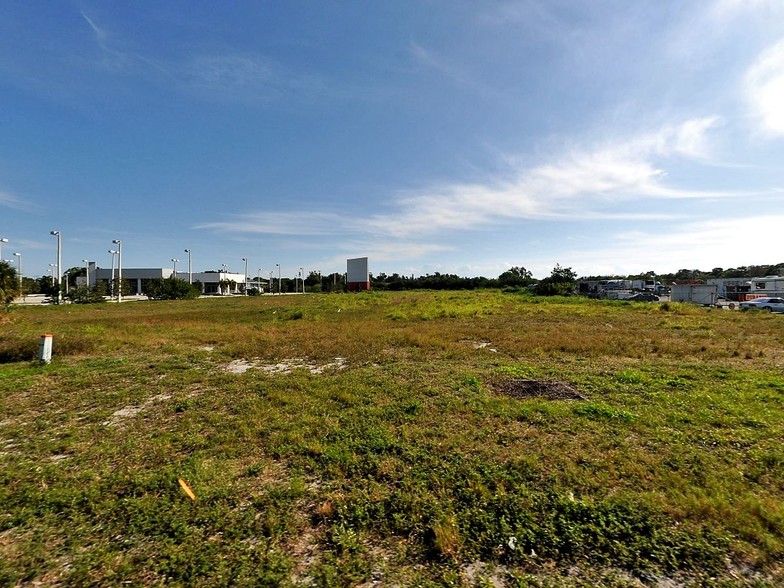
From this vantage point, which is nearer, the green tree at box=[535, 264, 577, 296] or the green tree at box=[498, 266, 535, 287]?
the green tree at box=[535, 264, 577, 296]

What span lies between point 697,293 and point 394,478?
167 ft

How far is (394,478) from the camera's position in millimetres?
4309

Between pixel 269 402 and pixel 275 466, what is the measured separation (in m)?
2.73

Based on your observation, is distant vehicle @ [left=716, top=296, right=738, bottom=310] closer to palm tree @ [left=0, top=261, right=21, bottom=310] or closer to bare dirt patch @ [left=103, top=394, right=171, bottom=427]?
bare dirt patch @ [left=103, top=394, right=171, bottom=427]

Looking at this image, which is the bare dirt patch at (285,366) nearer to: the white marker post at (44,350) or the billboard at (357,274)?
the white marker post at (44,350)

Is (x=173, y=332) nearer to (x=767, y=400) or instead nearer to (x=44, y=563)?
(x=44, y=563)

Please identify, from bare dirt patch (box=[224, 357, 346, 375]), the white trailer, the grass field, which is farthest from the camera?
the white trailer

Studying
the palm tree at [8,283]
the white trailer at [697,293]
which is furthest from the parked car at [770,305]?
the palm tree at [8,283]

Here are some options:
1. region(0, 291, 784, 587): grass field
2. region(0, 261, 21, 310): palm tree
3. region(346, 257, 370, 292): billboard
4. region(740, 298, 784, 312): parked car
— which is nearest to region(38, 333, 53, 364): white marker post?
region(0, 291, 784, 587): grass field

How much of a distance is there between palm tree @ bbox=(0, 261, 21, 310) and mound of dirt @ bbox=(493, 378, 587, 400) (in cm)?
1885

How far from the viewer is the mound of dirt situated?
7500mm

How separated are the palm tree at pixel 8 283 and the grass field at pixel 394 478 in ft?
23.4

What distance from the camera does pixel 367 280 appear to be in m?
93.4

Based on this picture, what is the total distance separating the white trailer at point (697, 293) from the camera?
1571 inches
